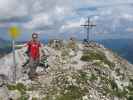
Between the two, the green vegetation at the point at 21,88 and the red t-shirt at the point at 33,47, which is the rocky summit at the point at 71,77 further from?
the red t-shirt at the point at 33,47

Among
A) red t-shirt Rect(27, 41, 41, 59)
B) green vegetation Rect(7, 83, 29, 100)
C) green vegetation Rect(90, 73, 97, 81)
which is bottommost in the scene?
green vegetation Rect(7, 83, 29, 100)

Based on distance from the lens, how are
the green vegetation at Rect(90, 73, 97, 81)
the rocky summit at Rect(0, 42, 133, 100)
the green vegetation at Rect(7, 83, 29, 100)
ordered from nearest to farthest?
the green vegetation at Rect(7, 83, 29, 100) < the rocky summit at Rect(0, 42, 133, 100) < the green vegetation at Rect(90, 73, 97, 81)

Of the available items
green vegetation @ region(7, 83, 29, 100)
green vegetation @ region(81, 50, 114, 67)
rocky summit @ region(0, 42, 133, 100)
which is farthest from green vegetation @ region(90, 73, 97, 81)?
green vegetation @ region(7, 83, 29, 100)

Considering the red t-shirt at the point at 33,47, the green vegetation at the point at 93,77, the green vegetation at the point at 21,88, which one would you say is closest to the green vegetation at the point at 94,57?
the green vegetation at the point at 93,77

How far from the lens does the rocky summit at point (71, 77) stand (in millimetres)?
35969

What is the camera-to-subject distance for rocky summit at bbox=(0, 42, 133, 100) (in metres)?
36.0

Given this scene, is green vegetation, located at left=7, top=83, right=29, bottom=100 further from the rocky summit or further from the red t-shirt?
the red t-shirt

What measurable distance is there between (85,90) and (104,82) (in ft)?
14.9

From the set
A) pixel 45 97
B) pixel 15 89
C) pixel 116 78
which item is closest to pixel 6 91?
pixel 15 89

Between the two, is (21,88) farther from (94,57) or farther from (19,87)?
(94,57)

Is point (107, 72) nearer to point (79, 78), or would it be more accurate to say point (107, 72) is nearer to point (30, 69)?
point (79, 78)

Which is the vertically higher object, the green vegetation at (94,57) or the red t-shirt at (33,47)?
the red t-shirt at (33,47)

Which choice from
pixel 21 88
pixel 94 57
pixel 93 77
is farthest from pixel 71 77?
pixel 94 57

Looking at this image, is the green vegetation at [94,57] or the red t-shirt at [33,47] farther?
the green vegetation at [94,57]
